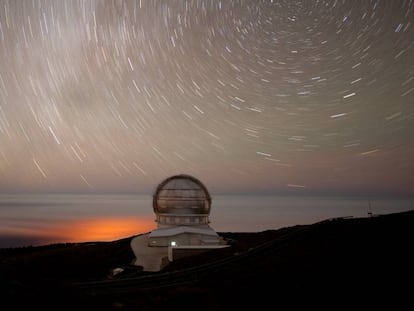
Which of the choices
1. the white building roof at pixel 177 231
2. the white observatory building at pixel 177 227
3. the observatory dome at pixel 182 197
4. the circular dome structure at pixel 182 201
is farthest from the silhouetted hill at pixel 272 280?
the observatory dome at pixel 182 197

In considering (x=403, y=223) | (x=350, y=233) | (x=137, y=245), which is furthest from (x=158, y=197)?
(x=403, y=223)

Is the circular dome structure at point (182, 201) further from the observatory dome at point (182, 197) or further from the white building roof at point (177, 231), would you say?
the white building roof at point (177, 231)

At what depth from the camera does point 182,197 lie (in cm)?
3638

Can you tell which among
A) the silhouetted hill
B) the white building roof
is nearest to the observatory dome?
the white building roof

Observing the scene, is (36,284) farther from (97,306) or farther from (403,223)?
(403,223)

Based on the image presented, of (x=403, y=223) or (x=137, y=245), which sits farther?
(x=137, y=245)

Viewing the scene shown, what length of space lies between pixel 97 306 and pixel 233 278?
23.8ft

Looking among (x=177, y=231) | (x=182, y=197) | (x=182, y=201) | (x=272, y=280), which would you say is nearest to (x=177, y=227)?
(x=177, y=231)

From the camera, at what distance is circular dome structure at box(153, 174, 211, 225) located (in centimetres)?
3553

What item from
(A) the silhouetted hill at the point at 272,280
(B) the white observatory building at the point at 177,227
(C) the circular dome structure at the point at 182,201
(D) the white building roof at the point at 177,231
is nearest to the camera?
(A) the silhouetted hill at the point at 272,280

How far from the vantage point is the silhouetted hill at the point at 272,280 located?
1098cm

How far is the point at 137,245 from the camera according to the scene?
104 ft

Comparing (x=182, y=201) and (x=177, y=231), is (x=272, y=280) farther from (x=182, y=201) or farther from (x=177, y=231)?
(x=182, y=201)

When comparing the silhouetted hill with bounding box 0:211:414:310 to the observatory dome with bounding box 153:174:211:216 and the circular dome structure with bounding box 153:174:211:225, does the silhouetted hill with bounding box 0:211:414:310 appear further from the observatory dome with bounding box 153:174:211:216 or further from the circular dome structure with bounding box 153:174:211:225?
the observatory dome with bounding box 153:174:211:216
